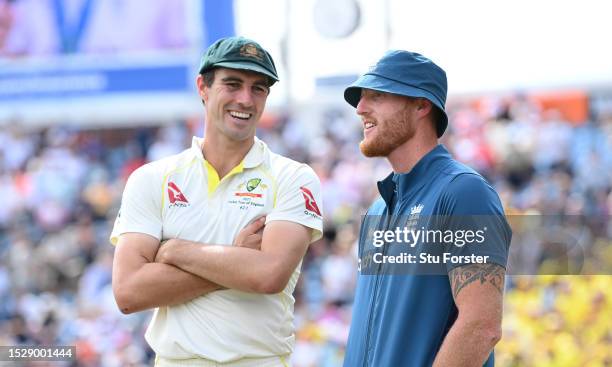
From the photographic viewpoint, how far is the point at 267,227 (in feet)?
13.2

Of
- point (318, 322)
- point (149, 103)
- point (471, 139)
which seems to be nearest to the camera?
point (318, 322)

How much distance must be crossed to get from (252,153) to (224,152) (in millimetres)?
107

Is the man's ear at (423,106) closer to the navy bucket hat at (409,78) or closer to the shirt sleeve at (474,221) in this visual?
the navy bucket hat at (409,78)

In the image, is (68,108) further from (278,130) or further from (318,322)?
(318,322)

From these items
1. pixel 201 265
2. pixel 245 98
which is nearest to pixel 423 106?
pixel 245 98

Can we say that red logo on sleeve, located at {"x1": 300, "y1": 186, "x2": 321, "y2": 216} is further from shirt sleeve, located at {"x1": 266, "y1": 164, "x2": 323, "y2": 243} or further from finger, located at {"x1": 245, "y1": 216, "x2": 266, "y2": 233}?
finger, located at {"x1": 245, "y1": 216, "x2": 266, "y2": 233}

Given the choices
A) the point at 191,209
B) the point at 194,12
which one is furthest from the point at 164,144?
the point at 191,209

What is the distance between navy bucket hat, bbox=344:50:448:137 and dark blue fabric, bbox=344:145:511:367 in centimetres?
23

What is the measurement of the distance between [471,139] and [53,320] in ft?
18.9

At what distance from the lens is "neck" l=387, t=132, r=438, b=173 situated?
3.75 m

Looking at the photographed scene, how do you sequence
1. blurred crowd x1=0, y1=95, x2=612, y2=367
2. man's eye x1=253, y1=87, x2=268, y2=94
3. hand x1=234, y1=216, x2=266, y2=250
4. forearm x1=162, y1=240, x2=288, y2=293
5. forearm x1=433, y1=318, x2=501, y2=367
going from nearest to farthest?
forearm x1=433, y1=318, x2=501, y2=367 → forearm x1=162, y1=240, x2=288, y2=293 → hand x1=234, y1=216, x2=266, y2=250 → man's eye x1=253, y1=87, x2=268, y2=94 → blurred crowd x1=0, y1=95, x2=612, y2=367

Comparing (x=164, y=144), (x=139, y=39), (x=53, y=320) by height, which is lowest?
(x=53, y=320)

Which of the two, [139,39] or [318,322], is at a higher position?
[139,39]

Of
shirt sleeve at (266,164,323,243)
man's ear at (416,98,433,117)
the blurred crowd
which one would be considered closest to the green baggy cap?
shirt sleeve at (266,164,323,243)
